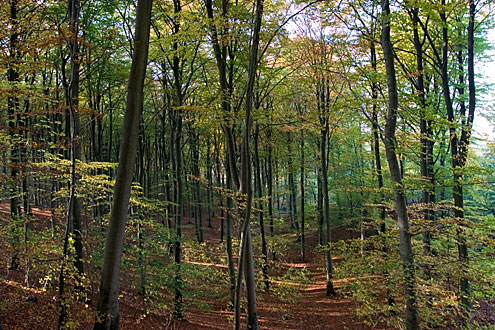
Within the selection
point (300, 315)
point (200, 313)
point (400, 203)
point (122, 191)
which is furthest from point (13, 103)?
point (300, 315)

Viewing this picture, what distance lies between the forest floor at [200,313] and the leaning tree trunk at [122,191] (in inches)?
69.3

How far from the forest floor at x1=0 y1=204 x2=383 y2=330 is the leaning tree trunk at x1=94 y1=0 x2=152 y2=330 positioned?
1.76m

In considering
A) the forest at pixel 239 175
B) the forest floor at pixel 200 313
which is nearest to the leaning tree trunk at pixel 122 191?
the forest at pixel 239 175

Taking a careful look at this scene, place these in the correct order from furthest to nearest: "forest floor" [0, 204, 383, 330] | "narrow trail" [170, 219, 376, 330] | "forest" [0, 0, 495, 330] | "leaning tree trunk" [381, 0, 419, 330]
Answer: "narrow trail" [170, 219, 376, 330], "forest floor" [0, 204, 383, 330], "leaning tree trunk" [381, 0, 419, 330], "forest" [0, 0, 495, 330]

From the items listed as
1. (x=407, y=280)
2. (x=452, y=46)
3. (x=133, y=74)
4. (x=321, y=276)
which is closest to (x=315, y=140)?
(x=321, y=276)

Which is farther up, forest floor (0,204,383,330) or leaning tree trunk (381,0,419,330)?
leaning tree trunk (381,0,419,330)

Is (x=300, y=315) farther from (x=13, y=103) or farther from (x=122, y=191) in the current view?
(x=13, y=103)

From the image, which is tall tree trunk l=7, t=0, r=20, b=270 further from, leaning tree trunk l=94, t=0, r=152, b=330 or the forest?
leaning tree trunk l=94, t=0, r=152, b=330

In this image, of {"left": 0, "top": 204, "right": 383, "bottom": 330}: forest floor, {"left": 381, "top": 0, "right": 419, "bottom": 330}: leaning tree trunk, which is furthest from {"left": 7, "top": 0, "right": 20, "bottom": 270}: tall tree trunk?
{"left": 381, "top": 0, "right": 419, "bottom": 330}: leaning tree trunk

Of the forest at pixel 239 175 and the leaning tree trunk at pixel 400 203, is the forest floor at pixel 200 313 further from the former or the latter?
the leaning tree trunk at pixel 400 203

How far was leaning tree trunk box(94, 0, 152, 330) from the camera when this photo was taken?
4531 mm

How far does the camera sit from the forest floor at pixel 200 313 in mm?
6328

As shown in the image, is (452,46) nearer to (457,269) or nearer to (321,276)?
(457,269)

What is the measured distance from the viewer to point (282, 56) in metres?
11.2
